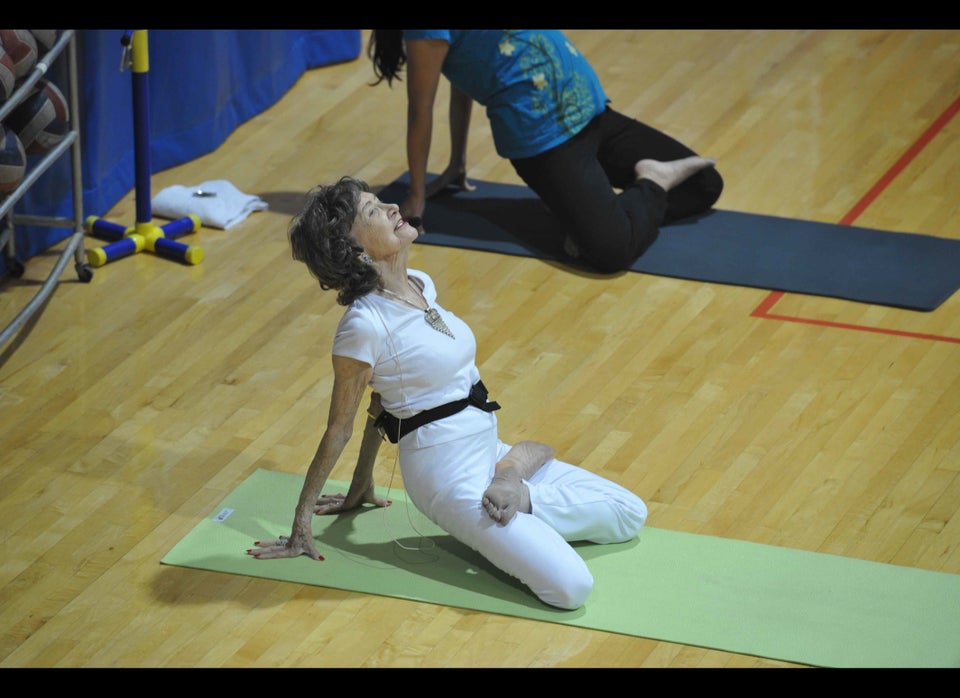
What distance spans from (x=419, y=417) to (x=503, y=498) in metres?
0.25

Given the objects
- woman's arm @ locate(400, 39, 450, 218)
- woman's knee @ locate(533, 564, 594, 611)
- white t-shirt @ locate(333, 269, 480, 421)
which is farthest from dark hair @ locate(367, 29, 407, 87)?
woman's knee @ locate(533, 564, 594, 611)

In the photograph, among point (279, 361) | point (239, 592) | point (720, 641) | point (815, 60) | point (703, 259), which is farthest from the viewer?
point (815, 60)

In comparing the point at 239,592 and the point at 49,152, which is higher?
the point at 49,152

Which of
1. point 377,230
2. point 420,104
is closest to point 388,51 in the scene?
point 420,104

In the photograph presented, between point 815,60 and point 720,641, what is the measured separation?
392 cm

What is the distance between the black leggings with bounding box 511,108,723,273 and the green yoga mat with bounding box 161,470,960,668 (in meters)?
1.47

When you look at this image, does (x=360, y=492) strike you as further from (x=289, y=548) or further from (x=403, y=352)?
(x=403, y=352)

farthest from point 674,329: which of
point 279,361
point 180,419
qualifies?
point 180,419

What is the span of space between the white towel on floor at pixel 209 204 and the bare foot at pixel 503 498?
2183mm

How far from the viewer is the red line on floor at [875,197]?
14.0 ft

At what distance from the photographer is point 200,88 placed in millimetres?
5445

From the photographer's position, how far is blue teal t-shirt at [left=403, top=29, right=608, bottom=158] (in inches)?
185

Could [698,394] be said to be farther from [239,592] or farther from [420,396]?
[239,592]

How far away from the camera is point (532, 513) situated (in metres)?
3.23
